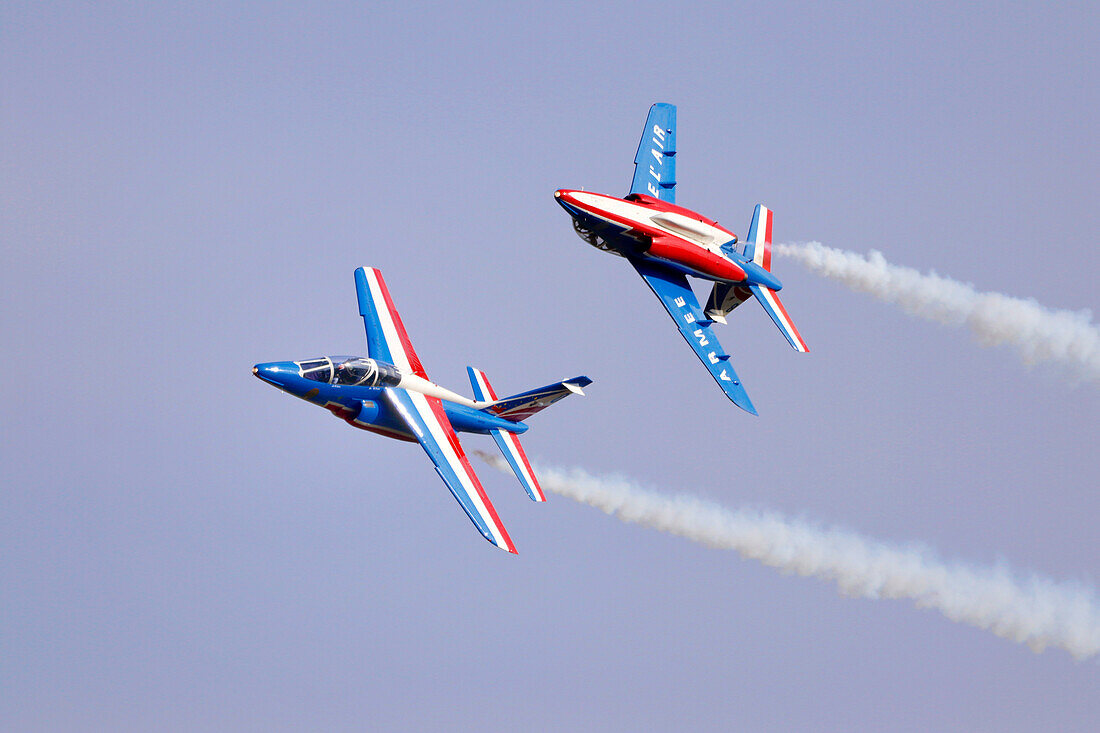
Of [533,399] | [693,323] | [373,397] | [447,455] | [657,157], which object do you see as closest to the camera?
→ [447,455]

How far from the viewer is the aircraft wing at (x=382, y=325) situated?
177 feet

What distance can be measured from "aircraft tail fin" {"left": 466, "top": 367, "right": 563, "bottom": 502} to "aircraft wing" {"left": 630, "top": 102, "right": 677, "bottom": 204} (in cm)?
874

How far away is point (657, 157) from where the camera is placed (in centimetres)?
6072

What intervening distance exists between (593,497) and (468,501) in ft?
21.1

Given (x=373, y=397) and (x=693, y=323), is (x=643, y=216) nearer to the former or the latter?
(x=693, y=323)

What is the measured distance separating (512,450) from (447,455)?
2978 millimetres

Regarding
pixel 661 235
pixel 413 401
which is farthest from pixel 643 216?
pixel 413 401

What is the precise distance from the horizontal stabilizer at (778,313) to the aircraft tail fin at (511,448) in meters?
9.50

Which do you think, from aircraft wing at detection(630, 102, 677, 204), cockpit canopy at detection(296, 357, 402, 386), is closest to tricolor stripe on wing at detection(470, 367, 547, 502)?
cockpit canopy at detection(296, 357, 402, 386)

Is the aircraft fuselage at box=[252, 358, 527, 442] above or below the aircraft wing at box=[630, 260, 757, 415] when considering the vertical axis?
below

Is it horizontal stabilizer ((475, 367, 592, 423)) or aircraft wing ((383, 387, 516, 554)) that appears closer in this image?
aircraft wing ((383, 387, 516, 554))

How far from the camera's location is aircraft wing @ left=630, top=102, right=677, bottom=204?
59.8 meters

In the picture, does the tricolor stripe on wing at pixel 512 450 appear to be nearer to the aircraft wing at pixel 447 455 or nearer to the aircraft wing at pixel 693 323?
the aircraft wing at pixel 447 455

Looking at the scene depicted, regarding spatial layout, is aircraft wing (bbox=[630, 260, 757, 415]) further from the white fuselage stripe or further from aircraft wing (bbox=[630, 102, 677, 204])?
aircraft wing (bbox=[630, 102, 677, 204])
